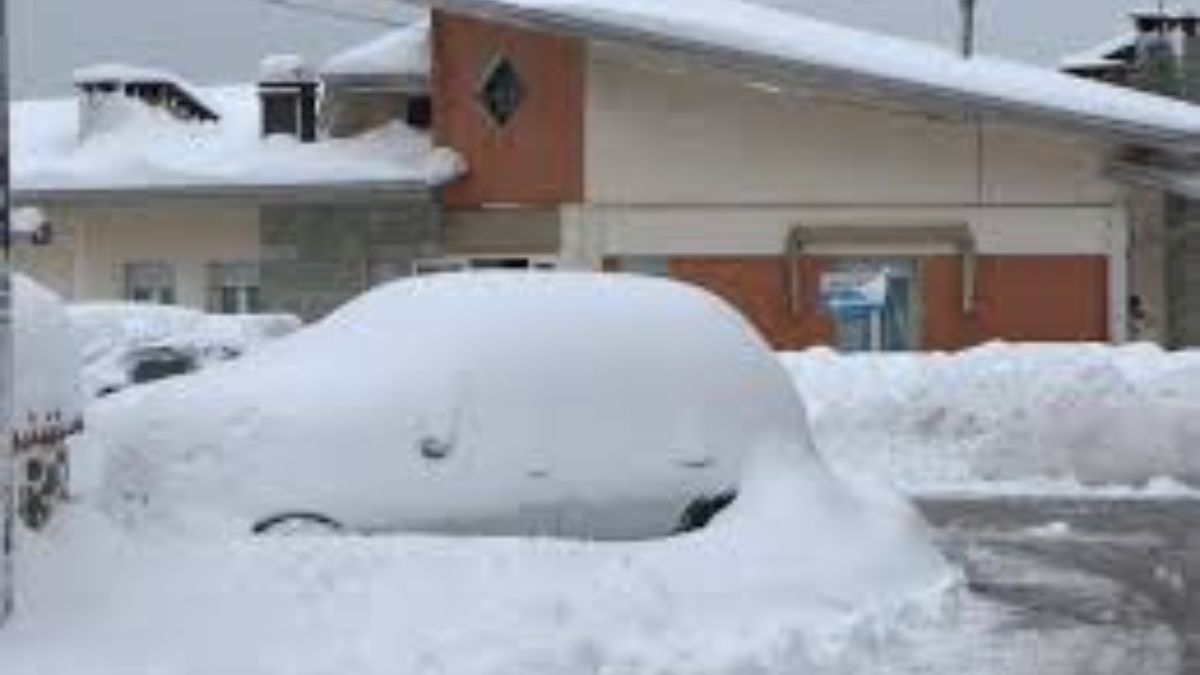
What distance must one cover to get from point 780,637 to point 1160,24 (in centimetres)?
3112

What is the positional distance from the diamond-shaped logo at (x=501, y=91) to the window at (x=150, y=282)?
16.6 feet

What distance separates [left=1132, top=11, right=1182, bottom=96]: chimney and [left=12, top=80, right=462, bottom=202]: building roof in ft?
40.8

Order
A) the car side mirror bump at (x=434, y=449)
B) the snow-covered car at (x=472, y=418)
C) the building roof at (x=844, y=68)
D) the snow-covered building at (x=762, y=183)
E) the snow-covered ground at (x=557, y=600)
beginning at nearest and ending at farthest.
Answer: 1. the snow-covered ground at (x=557, y=600)
2. the snow-covered car at (x=472, y=418)
3. the car side mirror bump at (x=434, y=449)
4. the building roof at (x=844, y=68)
5. the snow-covered building at (x=762, y=183)

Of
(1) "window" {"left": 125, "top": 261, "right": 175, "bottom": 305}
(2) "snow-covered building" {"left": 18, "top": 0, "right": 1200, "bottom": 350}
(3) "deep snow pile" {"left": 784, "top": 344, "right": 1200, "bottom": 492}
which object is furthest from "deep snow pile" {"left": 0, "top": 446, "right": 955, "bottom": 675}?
(1) "window" {"left": 125, "top": 261, "right": 175, "bottom": 305}

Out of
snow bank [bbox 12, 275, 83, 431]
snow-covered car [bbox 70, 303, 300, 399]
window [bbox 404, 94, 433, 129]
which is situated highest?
window [bbox 404, 94, 433, 129]

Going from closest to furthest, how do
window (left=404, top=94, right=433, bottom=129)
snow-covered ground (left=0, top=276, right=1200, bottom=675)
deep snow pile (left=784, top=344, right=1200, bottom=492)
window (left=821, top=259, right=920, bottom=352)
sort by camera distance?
1. snow-covered ground (left=0, top=276, right=1200, bottom=675)
2. deep snow pile (left=784, top=344, right=1200, bottom=492)
3. window (left=821, top=259, right=920, bottom=352)
4. window (left=404, top=94, right=433, bottom=129)

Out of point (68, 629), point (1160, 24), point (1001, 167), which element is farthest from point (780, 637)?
point (1160, 24)

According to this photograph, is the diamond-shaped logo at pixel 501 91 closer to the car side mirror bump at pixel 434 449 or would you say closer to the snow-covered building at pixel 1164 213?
the snow-covered building at pixel 1164 213

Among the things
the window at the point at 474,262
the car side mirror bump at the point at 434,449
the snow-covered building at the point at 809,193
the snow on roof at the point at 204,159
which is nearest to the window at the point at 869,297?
the snow-covered building at the point at 809,193

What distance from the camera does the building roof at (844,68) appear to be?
2930 cm

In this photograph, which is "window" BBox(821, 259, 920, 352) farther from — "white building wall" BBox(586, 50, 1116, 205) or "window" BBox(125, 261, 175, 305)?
"window" BBox(125, 261, 175, 305)

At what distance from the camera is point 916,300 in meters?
31.6

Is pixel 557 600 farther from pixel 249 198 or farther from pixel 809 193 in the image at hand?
pixel 249 198

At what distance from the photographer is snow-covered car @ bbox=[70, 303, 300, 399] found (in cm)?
2191
